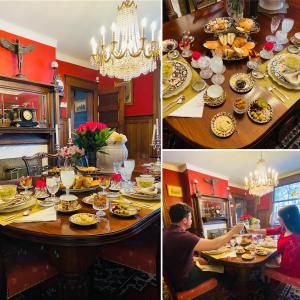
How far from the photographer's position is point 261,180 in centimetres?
77

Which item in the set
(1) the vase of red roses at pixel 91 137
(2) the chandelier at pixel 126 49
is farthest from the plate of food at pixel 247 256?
(2) the chandelier at pixel 126 49

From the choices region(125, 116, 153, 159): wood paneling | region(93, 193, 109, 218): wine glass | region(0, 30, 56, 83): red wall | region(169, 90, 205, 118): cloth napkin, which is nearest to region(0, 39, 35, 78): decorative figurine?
region(0, 30, 56, 83): red wall

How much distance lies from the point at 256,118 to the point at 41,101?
2.79 m

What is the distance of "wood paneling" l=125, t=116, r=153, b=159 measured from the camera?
2729 millimetres

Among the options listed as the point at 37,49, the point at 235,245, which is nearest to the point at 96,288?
the point at 235,245

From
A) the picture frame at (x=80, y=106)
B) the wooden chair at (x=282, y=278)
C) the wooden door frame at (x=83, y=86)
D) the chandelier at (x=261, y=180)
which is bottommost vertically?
the wooden chair at (x=282, y=278)

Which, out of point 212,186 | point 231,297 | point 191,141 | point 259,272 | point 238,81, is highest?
point 238,81

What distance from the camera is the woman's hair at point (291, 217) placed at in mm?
753

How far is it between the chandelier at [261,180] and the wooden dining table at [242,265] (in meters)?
0.19

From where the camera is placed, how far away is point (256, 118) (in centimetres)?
70

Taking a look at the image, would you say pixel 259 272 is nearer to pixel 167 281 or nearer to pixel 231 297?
pixel 231 297

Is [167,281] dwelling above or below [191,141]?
below

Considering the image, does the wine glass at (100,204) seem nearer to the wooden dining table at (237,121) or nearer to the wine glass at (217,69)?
the wooden dining table at (237,121)

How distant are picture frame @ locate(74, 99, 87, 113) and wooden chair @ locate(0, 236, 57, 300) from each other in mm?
2401
